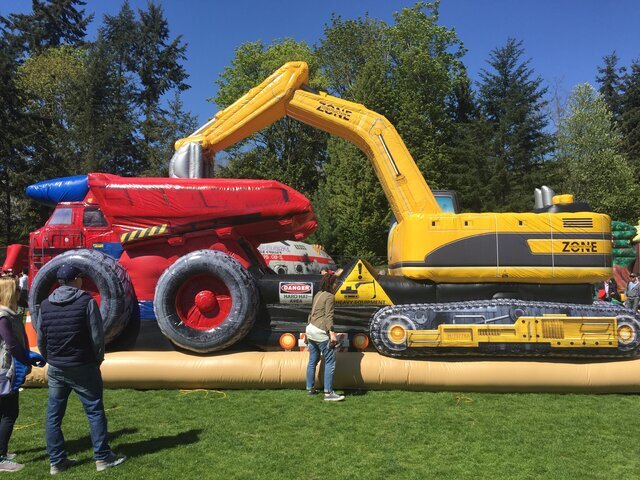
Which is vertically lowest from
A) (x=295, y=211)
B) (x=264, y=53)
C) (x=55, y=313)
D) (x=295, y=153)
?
(x=55, y=313)

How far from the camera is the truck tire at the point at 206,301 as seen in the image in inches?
277

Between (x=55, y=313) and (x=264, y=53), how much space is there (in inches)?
1372

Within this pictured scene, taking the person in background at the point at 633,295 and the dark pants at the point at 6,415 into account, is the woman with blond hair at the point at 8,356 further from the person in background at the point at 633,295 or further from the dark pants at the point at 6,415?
the person in background at the point at 633,295

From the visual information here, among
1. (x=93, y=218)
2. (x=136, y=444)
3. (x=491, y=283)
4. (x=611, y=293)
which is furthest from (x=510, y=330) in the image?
(x=611, y=293)

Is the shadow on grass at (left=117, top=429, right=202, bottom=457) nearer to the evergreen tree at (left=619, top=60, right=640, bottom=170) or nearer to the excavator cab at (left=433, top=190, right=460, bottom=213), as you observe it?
the excavator cab at (left=433, top=190, right=460, bottom=213)

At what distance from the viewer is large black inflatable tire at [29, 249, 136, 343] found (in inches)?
278

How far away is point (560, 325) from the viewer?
21.6 feet

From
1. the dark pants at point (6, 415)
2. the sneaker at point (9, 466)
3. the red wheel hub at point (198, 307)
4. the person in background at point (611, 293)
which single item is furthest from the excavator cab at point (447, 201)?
the person in background at point (611, 293)

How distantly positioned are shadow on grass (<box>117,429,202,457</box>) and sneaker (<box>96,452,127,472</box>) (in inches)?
8.2

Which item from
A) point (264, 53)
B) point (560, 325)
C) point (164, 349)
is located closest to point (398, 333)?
point (560, 325)

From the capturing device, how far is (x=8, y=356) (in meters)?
4.23

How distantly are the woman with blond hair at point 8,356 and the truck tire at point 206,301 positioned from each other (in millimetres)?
2788

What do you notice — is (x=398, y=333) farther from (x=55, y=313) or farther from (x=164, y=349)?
(x=55, y=313)

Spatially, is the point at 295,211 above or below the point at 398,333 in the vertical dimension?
above
